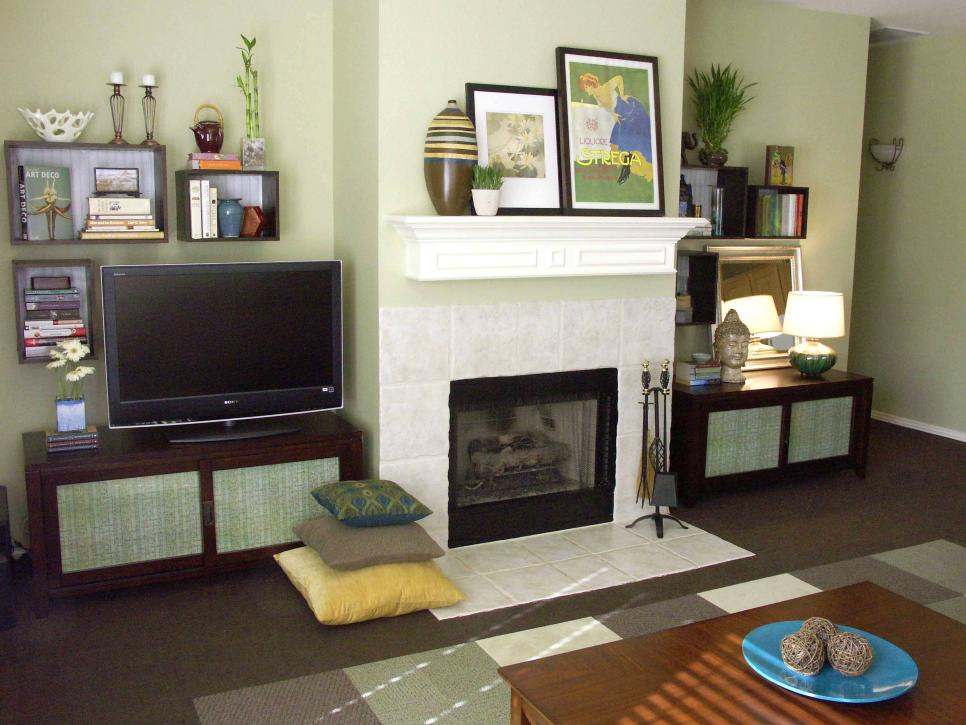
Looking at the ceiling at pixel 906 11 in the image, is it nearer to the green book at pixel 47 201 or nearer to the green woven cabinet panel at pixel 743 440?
the green woven cabinet panel at pixel 743 440

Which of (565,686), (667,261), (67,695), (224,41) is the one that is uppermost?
(224,41)

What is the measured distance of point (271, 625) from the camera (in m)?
3.28

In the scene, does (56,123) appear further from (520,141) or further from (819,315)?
(819,315)

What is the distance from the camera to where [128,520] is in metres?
3.46

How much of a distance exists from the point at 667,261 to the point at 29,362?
2.74 metres

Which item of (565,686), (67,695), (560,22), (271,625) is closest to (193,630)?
(271,625)

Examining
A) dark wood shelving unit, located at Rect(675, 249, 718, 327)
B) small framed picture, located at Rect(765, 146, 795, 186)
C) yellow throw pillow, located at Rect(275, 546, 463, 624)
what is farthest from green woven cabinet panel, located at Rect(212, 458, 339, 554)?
small framed picture, located at Rect(765, 146, 795, 186)

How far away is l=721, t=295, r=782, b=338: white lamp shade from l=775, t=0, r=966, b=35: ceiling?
167 cm

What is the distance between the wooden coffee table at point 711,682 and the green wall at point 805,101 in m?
2.82

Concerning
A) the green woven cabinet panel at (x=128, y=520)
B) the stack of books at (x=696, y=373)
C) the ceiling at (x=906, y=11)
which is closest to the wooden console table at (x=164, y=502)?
the green woven cabinet panel at (x=128, y=520)

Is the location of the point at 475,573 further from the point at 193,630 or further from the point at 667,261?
the point at 667,261

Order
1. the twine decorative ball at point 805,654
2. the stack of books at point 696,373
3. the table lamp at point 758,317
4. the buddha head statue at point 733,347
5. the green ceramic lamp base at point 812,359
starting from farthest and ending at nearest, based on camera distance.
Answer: the table lamp at point 758,317 → the green ceramic lamp base at point 812,359 → the buddha head statue at point 733,347 → the stack of books at point 696,373 → the twine decorative ball at point 805,654

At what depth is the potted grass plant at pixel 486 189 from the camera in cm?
371

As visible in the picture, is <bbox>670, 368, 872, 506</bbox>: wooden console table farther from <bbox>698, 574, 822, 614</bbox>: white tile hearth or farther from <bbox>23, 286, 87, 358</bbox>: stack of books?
<bbox>23, 286, 87, 358</bbox>: stack of books
